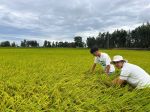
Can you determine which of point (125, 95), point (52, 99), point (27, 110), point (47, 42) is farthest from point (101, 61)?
point (47, 42)

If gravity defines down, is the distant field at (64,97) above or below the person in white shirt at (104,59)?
below

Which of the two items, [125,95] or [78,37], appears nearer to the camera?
[125,95]

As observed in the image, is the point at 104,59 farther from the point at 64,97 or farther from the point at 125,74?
the point at 64,97

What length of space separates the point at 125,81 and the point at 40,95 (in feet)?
8.57

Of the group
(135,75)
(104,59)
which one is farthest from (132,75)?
(104,59)

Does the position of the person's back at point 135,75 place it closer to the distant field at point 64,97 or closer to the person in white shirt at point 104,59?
the distant field at point 64,97

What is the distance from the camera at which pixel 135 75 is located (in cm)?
671

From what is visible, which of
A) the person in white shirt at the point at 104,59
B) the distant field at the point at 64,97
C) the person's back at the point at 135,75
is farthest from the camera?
the person in white shirt at the point at 104,59

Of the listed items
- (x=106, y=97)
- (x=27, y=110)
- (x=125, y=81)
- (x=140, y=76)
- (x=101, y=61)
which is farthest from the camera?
(x=101, y=61)

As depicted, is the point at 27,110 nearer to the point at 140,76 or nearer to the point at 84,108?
the point at 84,108

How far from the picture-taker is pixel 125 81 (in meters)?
7.20

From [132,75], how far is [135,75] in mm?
71

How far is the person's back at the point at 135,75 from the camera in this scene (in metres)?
6.62

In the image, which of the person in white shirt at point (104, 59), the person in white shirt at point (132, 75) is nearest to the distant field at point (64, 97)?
the person in white shirt at point (132, 75)
